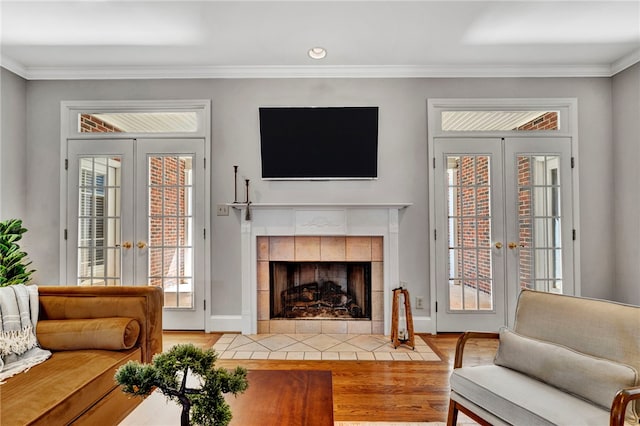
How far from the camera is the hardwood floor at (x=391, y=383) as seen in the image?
209cm

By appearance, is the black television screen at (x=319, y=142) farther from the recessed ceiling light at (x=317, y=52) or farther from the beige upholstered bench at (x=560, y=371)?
the beige upholstered bench at (x=560, y=371)

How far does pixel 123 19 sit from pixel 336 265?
113 inches

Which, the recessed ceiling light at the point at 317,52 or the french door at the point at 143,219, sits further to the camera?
the french door at the point at 143,219

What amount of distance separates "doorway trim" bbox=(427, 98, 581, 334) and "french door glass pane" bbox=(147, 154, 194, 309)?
8.12ft

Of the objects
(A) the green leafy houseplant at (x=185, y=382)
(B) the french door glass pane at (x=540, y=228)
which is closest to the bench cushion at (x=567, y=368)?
(A) the green leafy houseplant at (x=185, y=382)

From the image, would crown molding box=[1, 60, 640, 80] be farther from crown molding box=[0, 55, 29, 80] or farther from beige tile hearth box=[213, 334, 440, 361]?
beige tile hearth box=[213, 334, 440, 361]

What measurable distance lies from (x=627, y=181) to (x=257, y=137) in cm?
371

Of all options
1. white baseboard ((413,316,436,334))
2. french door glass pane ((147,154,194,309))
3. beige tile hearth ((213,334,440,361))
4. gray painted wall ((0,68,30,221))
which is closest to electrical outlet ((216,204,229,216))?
french door glass pane ((147,154,194,309))

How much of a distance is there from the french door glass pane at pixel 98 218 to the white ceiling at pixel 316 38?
3.18 ft

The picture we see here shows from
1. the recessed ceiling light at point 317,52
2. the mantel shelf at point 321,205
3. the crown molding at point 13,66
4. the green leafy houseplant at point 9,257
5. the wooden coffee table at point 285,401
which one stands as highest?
the recessed ceiling light at point 317,52

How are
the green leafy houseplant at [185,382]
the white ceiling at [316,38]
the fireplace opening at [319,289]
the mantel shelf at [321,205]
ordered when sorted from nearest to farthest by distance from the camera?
the green leafy houseplant at [185,382], the white ceiling at [316,38], the mantel shelf at [321,205], the fireplace opening at [319,289]

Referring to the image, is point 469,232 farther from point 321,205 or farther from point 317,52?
point 317,52

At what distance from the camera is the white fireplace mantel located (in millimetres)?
3490

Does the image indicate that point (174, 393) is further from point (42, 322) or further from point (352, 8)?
point (352, 8)
